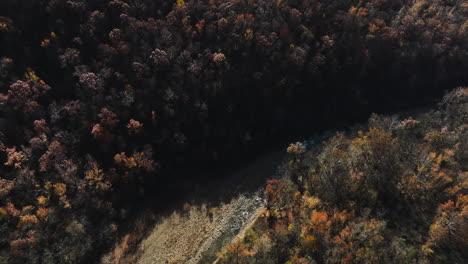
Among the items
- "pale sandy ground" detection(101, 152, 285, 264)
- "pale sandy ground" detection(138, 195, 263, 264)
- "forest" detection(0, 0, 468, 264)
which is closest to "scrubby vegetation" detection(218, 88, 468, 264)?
"forest" detection(0, 0, 468, 264)

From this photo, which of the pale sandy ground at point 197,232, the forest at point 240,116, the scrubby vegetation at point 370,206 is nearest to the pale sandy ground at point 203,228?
the pale sandy ground at point 197,232

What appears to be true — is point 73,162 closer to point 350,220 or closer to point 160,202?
point 160,202

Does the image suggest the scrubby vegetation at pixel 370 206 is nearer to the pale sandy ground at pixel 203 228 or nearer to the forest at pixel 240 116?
the forest at pixel 240 116

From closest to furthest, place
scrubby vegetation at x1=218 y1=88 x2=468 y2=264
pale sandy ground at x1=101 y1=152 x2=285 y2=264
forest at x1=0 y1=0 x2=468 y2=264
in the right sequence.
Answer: scrubby vegetation at x1=218 y1=88 x2=468 y2=264 < forest at x1=0 y1=0 x2=468 y2=264 < pale sandy ground at x1=101 y1=152 x2=285 y2=264

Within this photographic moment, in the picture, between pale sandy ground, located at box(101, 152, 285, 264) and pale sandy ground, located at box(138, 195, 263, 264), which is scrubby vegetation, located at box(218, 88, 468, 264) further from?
pale sandy ground, located at box(138, 195, 263, 264)

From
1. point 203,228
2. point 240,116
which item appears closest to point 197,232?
point 203,228

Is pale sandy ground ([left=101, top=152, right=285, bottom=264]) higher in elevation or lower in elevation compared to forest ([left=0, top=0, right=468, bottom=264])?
lower
